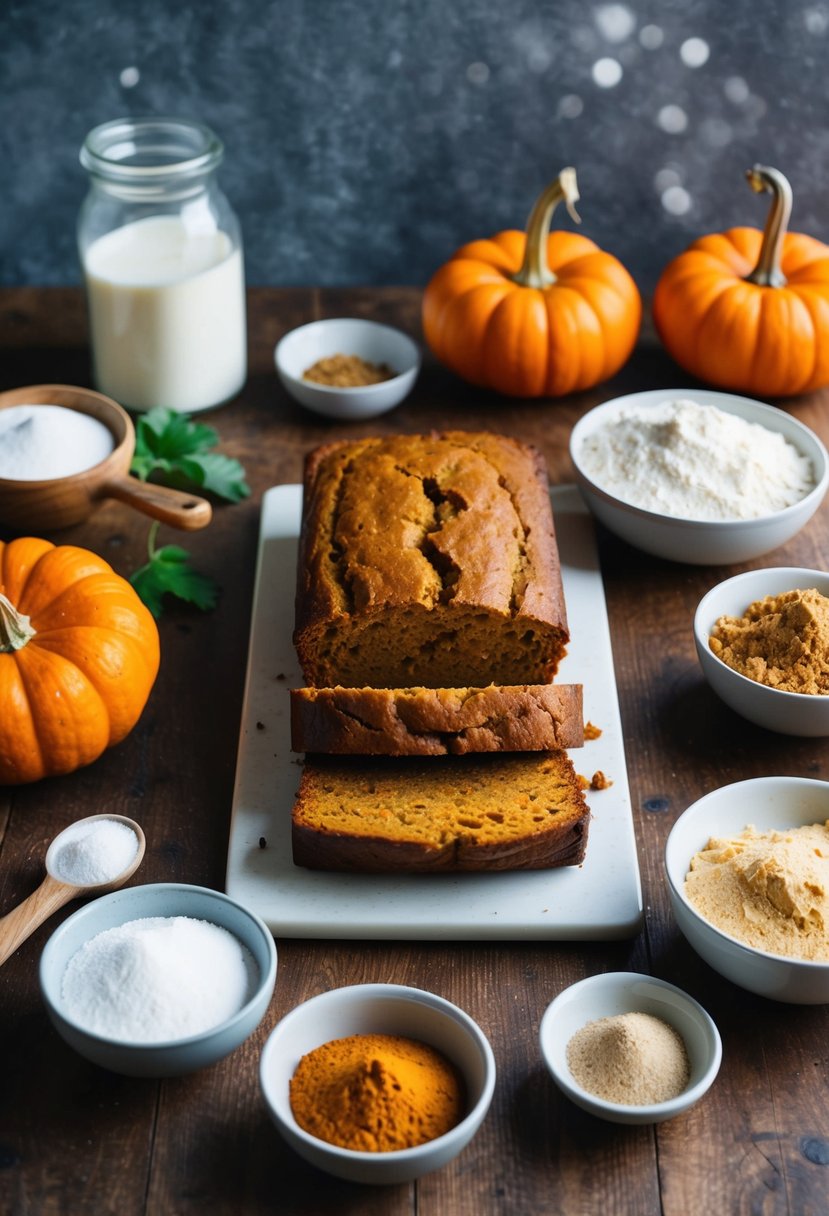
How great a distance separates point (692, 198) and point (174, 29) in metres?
1.65

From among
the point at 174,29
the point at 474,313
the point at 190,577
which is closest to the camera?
the point at 190,577

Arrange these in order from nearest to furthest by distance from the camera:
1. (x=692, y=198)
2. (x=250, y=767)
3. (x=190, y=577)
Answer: (x=250, y=767) < (x=190, y=577) < (x=692, y=198)

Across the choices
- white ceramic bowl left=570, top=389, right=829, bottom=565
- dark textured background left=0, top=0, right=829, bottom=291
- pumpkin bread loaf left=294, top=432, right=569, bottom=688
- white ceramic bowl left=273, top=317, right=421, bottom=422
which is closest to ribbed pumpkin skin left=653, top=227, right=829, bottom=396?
white ceramic bowl left=570, top=389, right=829, bottom=565

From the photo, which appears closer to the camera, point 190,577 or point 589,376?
point 190,577

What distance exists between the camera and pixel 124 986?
1.89 m

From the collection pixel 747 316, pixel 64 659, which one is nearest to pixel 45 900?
pixel 64 659

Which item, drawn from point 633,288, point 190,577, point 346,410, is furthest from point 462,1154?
point 633,288

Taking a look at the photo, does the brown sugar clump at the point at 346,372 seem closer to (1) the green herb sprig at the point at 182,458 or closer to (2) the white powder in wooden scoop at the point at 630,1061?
(1) the green herb sprig at the point at 182,458

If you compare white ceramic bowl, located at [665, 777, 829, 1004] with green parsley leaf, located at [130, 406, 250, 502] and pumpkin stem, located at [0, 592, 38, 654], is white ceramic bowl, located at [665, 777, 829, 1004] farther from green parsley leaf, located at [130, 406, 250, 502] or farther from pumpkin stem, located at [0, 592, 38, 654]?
green parsley leaf, located at [130, 406, 250, 502]

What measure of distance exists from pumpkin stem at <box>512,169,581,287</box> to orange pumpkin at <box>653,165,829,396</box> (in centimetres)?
36

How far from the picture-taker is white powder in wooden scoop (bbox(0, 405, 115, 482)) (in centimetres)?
293

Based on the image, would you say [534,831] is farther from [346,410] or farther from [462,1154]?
[346,410]

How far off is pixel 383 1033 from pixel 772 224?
95.5 inches

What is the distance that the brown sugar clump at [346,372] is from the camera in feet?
11.7
